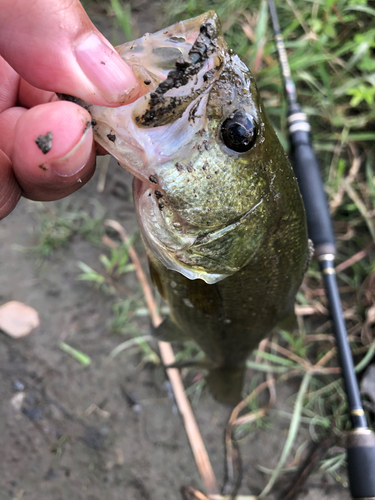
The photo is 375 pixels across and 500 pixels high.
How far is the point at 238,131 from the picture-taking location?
3.19 feet

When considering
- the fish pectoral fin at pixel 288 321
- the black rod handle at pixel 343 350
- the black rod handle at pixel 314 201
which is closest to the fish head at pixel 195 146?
the fish pectoral fin at pixel 288 321

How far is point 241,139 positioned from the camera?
984 mm

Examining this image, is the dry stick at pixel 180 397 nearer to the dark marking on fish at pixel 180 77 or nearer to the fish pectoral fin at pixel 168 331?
the fish pectoral fin at pixel 168 331

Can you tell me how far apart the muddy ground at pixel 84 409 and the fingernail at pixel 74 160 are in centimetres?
167

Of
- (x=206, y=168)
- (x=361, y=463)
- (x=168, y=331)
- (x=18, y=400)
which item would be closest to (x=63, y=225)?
(x=18, y=400)

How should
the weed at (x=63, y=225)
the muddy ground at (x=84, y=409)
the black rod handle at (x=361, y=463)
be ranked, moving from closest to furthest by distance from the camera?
1. the black rod handle at (x=361, y=463)
2. the muddy ground at (x=84, y=409)
3. the weed at (x=63, y=225)

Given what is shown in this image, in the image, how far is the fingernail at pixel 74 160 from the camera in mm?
925

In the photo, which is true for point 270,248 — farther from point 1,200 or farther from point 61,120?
point 1,200

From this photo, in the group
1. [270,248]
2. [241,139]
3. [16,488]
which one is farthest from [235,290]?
[16,488]

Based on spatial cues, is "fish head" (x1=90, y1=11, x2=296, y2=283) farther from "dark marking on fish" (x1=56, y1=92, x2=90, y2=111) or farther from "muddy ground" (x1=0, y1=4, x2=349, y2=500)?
"muddy ground" (x1=0, y1=4, x2=349, y2=500)

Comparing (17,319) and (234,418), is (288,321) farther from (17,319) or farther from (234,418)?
(17,319)

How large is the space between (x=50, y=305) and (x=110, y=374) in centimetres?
67

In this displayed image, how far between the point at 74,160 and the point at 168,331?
1.05 metres

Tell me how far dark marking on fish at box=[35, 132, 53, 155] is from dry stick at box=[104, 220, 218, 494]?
1.47 metres
